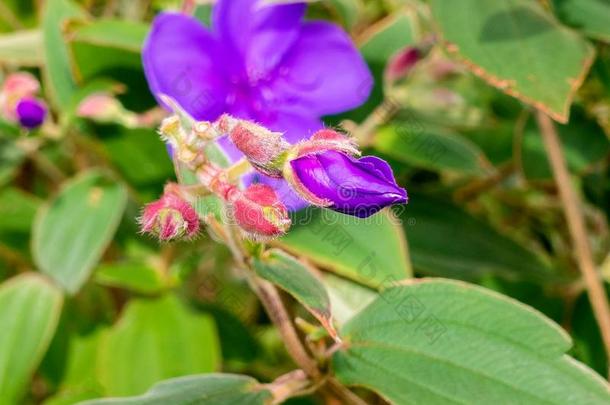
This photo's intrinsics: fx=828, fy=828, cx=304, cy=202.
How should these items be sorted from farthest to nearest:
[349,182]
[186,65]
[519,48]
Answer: [519,48] < [186,65] < [349,182]

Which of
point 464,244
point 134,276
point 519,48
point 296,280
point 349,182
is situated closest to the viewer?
point 349,182

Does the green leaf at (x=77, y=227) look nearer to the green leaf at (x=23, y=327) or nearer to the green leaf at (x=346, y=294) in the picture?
the green leaf at (x=23, y=327)

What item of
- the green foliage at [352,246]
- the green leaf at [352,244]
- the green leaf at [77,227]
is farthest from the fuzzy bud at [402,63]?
the green leaf at [77,227]

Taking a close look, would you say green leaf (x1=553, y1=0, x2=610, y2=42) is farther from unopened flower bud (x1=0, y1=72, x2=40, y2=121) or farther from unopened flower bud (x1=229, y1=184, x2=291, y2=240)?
unopened flower bud (x1=0, y1=72, x2=40, y2=121)

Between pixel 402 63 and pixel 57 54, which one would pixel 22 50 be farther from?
pixel 402 63

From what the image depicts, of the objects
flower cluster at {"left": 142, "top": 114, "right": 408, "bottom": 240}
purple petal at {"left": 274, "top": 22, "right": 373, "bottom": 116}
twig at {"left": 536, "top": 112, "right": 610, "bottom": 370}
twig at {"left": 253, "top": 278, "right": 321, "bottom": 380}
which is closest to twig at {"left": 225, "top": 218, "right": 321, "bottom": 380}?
twig at {"left": 253, "top": 278, "right": 321, "bottom": 380}

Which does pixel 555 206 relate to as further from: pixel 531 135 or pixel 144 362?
pixel 144 362

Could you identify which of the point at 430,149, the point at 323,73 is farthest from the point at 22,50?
the point at 430,149
